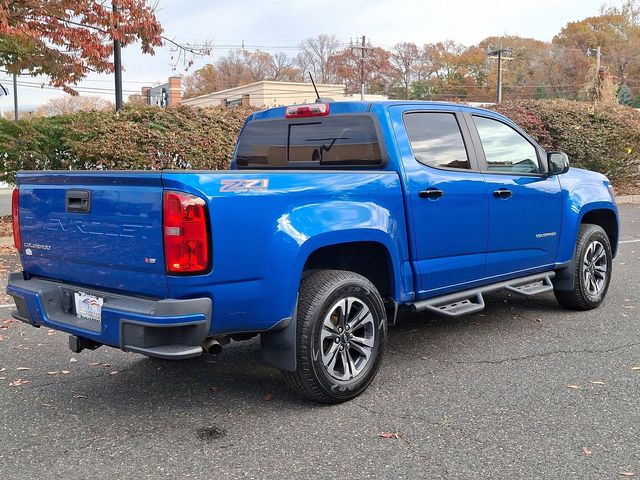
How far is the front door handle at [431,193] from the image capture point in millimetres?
4332

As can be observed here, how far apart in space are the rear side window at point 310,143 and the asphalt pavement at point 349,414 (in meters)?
1.52

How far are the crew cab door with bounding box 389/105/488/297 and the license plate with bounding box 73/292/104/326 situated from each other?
2.05 metres

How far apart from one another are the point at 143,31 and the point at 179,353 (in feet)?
33.6

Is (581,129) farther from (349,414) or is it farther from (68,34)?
(349,414)

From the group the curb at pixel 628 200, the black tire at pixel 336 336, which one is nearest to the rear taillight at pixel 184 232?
the black tire at pixel 336 336

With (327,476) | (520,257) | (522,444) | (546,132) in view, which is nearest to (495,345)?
(520,257)

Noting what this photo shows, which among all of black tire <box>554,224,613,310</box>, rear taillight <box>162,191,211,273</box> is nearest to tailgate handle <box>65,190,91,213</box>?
rear taillight <box>162,191,211,273</box>

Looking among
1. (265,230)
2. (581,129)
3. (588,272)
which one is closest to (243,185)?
(265,230)

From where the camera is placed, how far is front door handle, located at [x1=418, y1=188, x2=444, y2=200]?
433cm

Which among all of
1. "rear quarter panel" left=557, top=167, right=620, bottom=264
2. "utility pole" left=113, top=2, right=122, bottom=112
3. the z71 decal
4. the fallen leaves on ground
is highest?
"utility pole" left=113, top=2, right=122, bottom=112

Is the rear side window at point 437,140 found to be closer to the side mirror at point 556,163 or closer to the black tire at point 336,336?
the side mirror at point 556,163

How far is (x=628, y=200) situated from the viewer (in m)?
16.7

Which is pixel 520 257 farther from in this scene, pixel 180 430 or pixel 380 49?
pixel 380 49

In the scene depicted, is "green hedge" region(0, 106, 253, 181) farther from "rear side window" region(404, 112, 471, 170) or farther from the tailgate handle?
the tailgate handle
